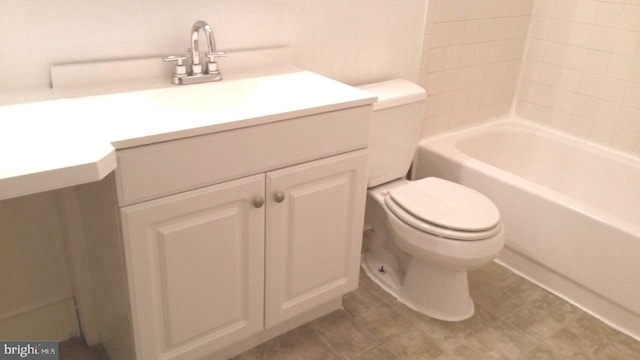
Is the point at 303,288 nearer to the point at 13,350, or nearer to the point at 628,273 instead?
the point at 13,350

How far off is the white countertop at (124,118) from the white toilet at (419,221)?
0.43m

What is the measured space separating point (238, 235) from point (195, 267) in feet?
0.46

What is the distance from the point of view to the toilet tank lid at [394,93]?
1938 millimetres

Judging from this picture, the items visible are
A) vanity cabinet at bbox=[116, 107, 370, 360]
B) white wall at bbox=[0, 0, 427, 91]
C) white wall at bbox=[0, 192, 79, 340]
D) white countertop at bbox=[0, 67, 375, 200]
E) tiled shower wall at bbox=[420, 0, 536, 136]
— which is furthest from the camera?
tiled shower wall at bbox=[420, 0, 536, 136]

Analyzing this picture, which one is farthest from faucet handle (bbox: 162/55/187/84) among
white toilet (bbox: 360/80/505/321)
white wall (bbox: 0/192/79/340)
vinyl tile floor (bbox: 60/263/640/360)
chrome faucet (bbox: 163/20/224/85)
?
vinyl tile floor (bbox: 60/263/640/360)

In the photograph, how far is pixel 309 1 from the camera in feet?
6.06

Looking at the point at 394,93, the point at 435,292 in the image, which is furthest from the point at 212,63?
the point at 435,292

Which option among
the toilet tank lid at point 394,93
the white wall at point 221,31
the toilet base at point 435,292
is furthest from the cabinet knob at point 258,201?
the toilet base at point 435,292

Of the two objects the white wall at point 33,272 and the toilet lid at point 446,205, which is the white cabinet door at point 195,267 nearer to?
the white wall at point 33,272

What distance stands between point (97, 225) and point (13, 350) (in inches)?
18.2

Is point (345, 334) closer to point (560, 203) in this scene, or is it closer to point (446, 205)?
point (446, 205)

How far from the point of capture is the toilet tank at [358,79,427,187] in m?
1.96

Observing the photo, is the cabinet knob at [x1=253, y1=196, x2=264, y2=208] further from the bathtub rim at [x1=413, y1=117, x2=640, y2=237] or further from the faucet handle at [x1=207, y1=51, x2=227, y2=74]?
the bathtub rim at [x1=413, y1=117, x2=640, y2=237]

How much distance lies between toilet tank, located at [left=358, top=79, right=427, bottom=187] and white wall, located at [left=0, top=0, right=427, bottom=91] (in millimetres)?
158
